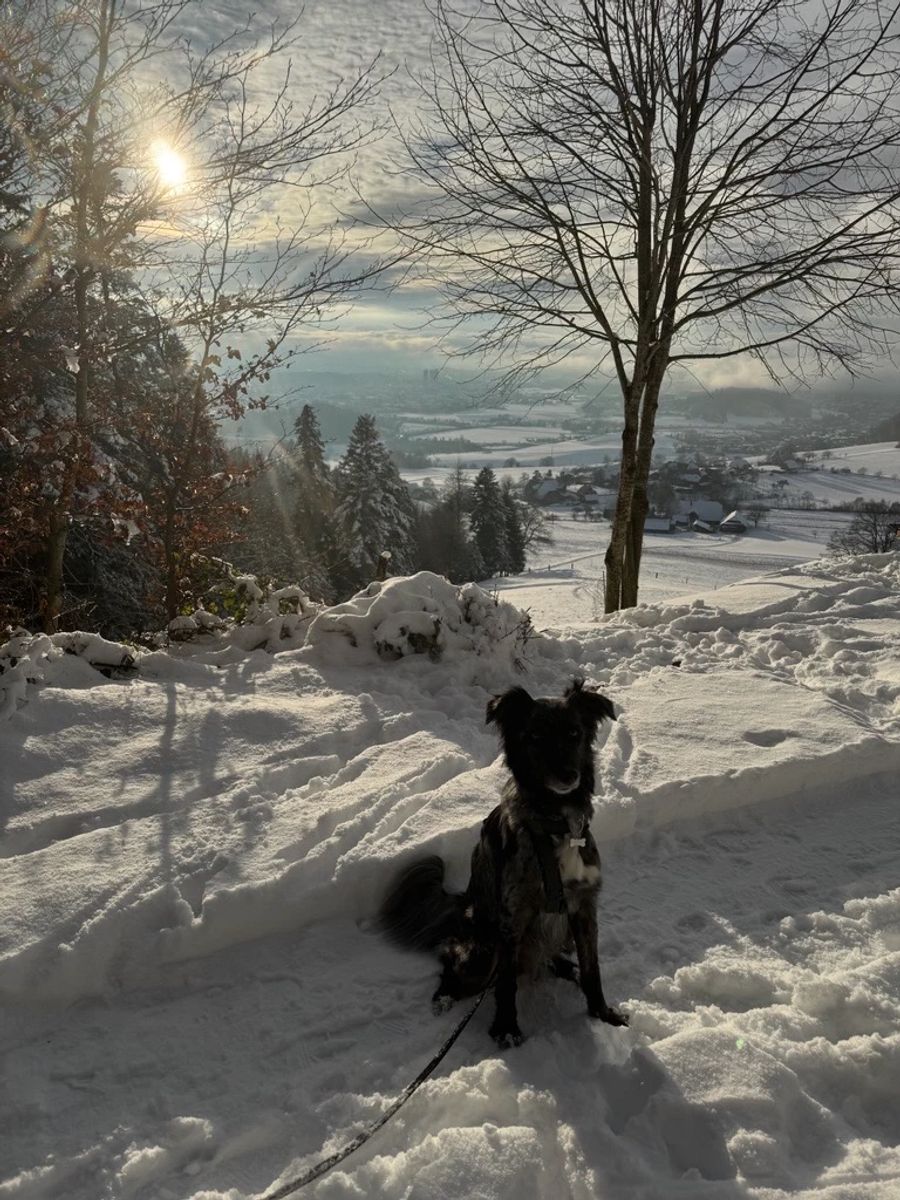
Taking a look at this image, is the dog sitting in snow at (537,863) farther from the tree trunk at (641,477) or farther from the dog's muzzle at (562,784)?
the tree trunk at (641,477)

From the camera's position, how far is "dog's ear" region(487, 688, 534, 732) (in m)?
2.97

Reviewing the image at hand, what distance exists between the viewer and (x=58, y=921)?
124 inches

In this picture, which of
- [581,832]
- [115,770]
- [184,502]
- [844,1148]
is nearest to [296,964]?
[581,832]

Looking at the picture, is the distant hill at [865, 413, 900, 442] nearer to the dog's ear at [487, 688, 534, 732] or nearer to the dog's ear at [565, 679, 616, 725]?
the dog's ear at [565, 679, 616, 725]

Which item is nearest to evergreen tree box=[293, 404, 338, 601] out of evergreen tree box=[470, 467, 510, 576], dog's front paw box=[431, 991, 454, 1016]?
evergreen tree box=[470, 467, 510, 576]

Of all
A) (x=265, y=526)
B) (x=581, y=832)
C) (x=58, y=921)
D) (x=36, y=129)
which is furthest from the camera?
(x=265, y=526)

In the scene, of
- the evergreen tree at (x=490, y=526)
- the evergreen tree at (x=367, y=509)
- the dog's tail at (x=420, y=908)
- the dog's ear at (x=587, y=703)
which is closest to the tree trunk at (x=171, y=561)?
the dog's tail at (x=420, y=908)

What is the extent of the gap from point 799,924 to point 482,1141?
206 cm

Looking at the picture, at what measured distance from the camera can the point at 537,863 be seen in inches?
114

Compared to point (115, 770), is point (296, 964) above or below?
below

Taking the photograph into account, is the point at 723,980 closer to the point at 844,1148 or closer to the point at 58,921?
the point at 844,1148

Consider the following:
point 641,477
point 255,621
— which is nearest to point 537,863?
point 255,621

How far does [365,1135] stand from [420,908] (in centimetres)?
124

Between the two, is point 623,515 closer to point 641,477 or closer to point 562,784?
point 641,477
